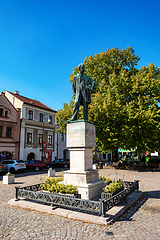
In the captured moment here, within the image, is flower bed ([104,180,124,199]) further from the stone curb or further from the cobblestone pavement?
the cobblestone pavement

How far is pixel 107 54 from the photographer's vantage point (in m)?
24.8

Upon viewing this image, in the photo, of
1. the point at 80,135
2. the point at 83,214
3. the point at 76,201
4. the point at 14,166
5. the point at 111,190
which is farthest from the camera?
the point at 14,166

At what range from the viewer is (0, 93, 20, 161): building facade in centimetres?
2761

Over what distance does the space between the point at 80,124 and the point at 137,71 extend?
19.2m

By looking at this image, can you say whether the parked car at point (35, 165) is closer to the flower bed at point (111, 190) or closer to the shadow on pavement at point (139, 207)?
the shadow on pavement at point (139, 207)

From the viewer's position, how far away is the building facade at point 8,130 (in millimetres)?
27606

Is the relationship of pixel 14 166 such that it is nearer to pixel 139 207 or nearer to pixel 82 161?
pixel 82 161

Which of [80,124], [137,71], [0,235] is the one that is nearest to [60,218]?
[0,235]

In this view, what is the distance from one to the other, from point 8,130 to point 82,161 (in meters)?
23.6

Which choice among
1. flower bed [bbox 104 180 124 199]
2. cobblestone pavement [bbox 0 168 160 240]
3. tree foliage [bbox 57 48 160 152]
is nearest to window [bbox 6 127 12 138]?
tree foliage [bbox 57 48 160 152]

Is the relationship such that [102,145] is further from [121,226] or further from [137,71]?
[121,226]

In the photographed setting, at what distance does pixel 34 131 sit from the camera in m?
32.7

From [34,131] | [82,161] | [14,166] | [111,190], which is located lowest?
[14,166]

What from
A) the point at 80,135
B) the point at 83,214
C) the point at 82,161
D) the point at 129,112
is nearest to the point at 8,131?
the point at 129,112
